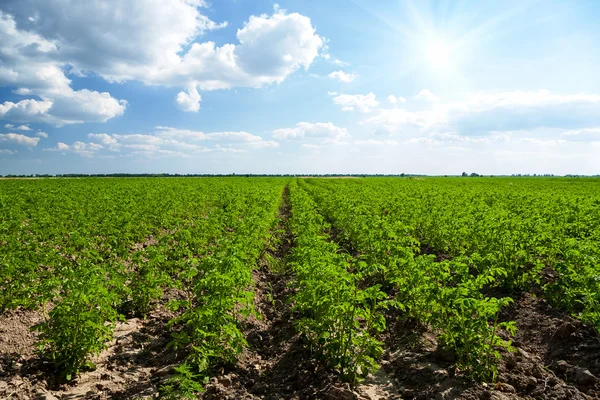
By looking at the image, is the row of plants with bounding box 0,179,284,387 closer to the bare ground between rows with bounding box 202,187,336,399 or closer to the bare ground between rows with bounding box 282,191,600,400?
the bare ground between rows with bounding box 202,187,336,399

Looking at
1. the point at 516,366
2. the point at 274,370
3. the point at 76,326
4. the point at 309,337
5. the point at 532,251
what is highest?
the point at 532,251

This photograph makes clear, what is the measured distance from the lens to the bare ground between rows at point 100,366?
5352 millimetres

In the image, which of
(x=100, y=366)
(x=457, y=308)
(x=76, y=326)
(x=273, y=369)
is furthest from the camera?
(x=457, y=308)

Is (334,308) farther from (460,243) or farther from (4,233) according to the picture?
(4,233)

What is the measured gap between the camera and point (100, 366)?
19.9ft

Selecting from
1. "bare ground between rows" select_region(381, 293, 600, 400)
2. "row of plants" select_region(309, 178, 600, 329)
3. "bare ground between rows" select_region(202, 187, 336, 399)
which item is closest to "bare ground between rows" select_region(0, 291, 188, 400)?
"bare ground between rows" select_region(202, 187, 336, 399)

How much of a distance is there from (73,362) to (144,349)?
4.24 feet

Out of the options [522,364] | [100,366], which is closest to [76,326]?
[100,366]

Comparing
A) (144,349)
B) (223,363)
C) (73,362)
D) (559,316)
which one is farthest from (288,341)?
(559,316)

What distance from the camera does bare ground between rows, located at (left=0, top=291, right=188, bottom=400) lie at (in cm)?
535

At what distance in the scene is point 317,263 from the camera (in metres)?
6.84

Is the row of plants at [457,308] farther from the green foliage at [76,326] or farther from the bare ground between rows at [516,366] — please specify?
the green foliage at [76,326]

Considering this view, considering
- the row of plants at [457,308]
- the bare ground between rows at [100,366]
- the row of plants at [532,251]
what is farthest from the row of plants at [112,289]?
the row of plants at [532,251]

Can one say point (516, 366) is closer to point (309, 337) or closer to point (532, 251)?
point (309, 337)
